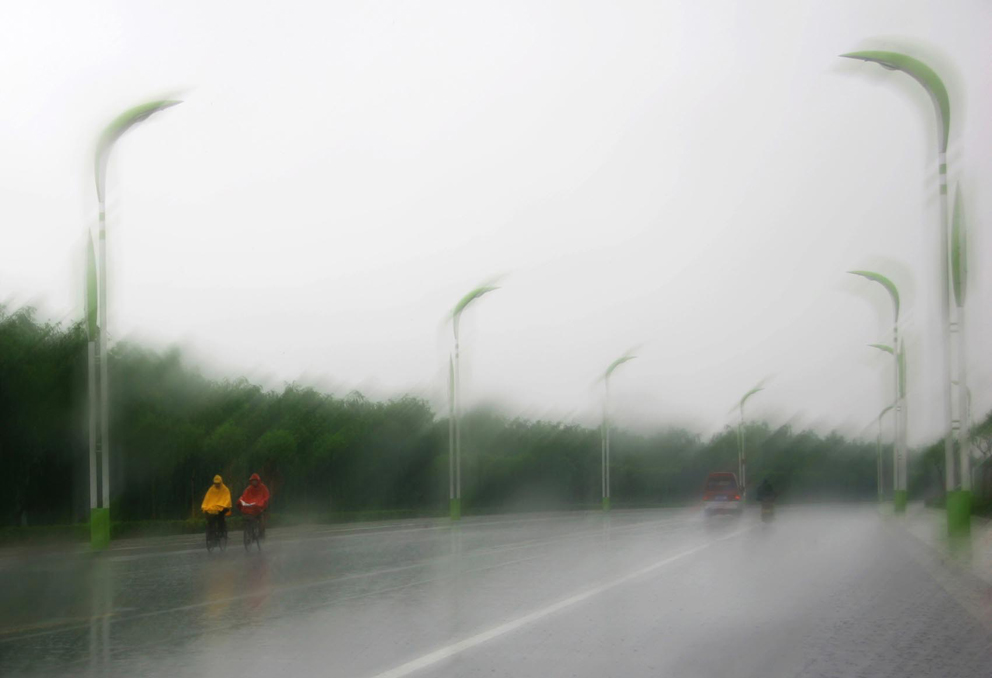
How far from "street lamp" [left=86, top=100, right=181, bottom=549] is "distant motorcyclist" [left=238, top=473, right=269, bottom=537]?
2.96 meters

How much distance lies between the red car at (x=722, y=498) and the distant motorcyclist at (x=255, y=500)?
3224 centimetres

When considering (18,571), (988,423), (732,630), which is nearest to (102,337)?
(18,571)

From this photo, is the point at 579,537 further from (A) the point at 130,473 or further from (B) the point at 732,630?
(B) the point at 732,630

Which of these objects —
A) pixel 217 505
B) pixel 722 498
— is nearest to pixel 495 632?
pixel 217 505

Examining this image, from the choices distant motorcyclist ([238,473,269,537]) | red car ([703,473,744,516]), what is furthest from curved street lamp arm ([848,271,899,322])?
distant motorcyclist ([238,473,269,537])

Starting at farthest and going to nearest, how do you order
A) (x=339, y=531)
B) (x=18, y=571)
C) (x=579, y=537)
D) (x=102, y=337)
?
(x=339, y=531) < (x=579, y=537) < (x=102, y=337) < (x=18, y=571)

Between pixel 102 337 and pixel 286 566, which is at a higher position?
pixel 102 337

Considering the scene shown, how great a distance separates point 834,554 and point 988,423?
51.6 m

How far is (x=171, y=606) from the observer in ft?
44.3

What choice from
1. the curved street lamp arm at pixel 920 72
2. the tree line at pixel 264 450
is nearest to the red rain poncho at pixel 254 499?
the tree line at pixel 264 450

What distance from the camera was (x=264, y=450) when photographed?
163 ft

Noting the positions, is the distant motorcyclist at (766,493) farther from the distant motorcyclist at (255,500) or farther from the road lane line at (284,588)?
the distant motorcyclist at (255,500)

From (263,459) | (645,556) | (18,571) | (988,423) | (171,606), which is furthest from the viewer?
(988,423)

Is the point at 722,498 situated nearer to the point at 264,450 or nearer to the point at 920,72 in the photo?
the point at 264,450
